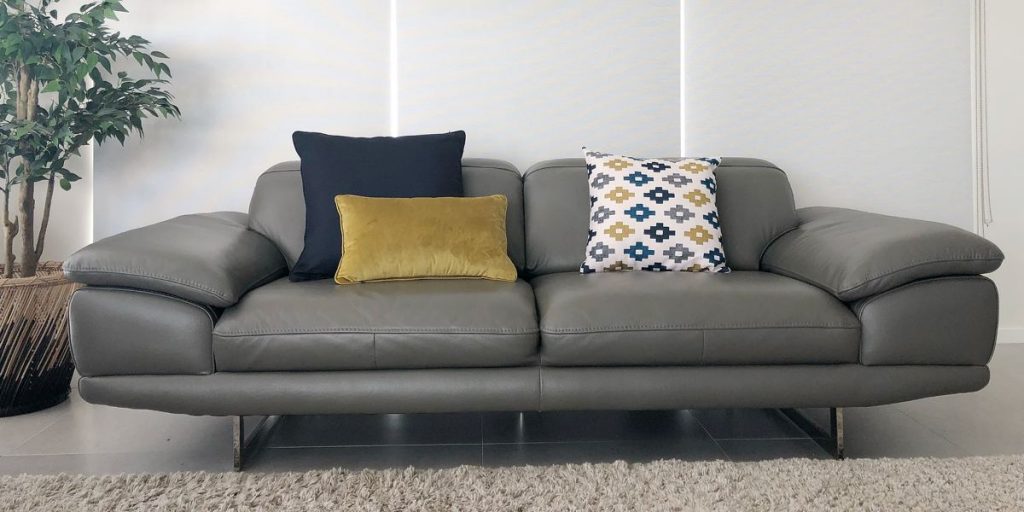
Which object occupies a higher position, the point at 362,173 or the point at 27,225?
the point at 362,173

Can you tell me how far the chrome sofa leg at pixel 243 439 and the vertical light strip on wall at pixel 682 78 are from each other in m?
2.05

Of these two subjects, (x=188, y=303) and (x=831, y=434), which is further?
(x=831, y=434)

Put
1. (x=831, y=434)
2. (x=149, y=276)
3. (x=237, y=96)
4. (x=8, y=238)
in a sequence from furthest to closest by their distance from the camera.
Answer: (x=237, y=96) → (x=8, y=238) → (x=831, y=434) → (x=149, y=276)

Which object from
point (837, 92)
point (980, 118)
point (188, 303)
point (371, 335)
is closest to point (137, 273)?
point (188, 303)

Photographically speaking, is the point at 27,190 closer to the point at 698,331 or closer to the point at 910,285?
the point at 698,331

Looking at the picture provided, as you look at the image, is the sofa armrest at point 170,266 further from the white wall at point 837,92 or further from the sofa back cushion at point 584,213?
the white wall at point 837,92

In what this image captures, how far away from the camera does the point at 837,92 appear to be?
336 cm

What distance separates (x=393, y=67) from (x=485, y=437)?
1.72 metres

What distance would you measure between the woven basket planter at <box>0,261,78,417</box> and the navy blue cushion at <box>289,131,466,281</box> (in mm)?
829

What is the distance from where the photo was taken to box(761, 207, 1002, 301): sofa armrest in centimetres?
204

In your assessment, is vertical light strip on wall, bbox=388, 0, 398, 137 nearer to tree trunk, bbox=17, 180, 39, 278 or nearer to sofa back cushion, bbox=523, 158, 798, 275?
sofa back cushion, bbox=523, 158, 798, 275

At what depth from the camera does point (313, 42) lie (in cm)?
328

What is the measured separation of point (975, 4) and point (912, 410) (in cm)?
195

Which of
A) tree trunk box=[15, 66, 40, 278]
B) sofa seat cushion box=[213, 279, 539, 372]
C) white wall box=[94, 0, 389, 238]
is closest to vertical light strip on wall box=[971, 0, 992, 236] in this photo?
sofa seat cushion box=[213, 279, 539, 372]
